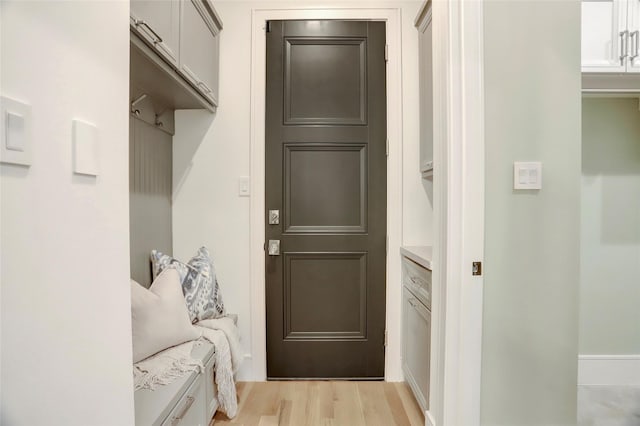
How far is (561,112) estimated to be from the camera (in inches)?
57.9

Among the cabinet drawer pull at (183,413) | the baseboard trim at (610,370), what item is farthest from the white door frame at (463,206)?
the baseboard trim at (610,370)

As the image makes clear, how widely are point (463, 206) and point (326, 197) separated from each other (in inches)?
43.5

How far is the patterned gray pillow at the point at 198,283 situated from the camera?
6.68ft

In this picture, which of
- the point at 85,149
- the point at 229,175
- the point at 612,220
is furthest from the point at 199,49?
the point at 612,220

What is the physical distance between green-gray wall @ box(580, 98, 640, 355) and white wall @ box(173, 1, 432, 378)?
41.1 inches

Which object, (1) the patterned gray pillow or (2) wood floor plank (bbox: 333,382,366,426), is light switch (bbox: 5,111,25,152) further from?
(2) wood floor plank (bbox: 333,382,366,426)

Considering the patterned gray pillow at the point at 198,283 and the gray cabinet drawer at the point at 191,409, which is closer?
the gray cabinet drawer at the point at 191,409

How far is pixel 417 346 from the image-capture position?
2.05m

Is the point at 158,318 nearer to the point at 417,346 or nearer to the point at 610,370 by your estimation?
the point at 417,346

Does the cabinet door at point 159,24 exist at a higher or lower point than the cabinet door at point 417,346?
higher

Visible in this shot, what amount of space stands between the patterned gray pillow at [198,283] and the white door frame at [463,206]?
133 centimetres

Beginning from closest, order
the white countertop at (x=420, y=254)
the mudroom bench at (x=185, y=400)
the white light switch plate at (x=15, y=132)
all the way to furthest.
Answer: the white light switch plate at (x=15, y=132), the mudroom bench at (x=185, y=400), the white countertop at (x=420, y=254)

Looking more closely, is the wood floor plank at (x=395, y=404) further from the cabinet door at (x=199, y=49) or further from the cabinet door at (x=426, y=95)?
the cabinet door at (x=199, y=49)

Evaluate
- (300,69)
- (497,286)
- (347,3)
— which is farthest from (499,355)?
(347,3)
